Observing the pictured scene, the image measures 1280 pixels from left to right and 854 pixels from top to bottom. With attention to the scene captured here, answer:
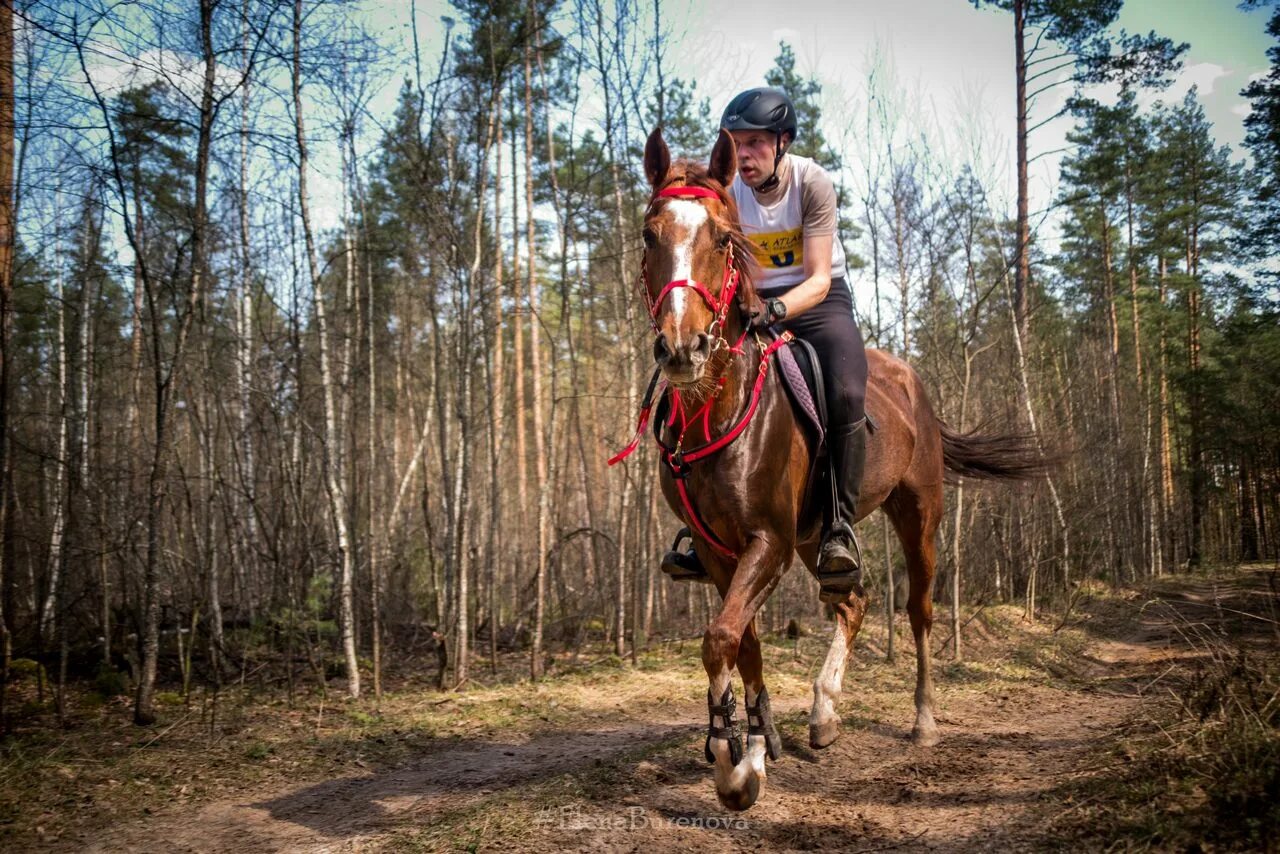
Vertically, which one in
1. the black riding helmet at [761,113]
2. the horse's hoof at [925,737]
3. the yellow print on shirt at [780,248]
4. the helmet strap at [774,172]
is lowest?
the horse's hoof at [925,737]

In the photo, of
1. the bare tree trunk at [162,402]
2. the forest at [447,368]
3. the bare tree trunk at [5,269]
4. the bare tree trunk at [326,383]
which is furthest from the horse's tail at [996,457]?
the bare tree trunk at [5,269]

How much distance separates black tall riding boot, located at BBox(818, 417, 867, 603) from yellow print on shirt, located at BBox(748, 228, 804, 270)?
113cm

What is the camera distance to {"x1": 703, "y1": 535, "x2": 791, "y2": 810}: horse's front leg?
3240 mm

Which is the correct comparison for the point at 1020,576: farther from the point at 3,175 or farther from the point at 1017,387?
the point at 3,175

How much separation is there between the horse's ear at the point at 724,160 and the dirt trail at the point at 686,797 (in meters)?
3.21

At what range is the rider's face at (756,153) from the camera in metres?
4.29

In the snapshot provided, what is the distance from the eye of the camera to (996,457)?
6.56 m

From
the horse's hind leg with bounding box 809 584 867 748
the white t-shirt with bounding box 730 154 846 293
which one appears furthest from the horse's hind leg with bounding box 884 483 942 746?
the white t-shirt with bounding box 730 154 846 293

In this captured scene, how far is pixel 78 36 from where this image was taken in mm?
5859

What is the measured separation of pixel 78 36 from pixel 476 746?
258 inches

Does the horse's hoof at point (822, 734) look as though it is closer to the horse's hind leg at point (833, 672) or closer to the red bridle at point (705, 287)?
the horse's hind leg at point (833, 672)

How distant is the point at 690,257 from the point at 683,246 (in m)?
0.07

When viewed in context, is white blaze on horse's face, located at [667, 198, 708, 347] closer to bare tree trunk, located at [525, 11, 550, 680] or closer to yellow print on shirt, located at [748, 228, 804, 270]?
yellow print on shirt, located at [748, 228, 804, 270]

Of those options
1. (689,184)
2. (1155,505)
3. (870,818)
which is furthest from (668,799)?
(1155,505)
